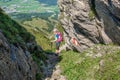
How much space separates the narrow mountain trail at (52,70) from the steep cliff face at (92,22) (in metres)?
9.57

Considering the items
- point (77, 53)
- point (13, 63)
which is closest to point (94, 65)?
point (77, 53)

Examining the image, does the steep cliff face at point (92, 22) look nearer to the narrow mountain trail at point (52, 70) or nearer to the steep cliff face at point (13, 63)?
the narrow mountain trail at point (52, 70)

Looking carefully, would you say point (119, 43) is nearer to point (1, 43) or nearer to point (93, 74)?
point (93, 74)

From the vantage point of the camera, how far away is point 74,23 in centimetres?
5444

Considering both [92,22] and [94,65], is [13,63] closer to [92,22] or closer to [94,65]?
[94,65]

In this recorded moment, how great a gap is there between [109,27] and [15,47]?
19.5 meters

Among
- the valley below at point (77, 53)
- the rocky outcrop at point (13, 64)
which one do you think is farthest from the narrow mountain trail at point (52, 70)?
the rocky outcrop at point (13, 64)

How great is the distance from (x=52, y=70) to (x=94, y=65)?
227 inches

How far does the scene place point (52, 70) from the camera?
32.7 m

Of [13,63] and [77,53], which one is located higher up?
[13,63]

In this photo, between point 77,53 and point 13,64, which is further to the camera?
point 77,53

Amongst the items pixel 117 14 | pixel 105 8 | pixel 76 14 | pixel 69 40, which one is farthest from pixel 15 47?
pixel 69 40

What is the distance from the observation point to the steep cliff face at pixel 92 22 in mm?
38219

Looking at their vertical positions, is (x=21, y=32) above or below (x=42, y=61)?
above
